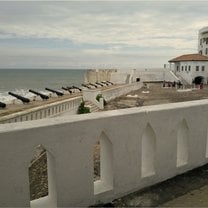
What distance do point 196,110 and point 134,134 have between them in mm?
1185

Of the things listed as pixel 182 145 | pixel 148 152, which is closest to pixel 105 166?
pixel 148 152

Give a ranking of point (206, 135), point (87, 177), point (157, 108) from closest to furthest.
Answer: point (87, 177) → point (157, 108) → point (206, 135)

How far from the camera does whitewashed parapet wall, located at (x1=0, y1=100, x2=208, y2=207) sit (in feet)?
7.95

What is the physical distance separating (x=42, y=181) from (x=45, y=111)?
10.5 meters

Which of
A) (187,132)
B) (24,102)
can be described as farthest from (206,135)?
(24,102)

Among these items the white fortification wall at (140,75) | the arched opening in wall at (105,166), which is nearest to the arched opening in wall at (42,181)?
the arched opening in wall at (105,166)

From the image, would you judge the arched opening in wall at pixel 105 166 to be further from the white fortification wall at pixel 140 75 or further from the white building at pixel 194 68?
the white building at pixel 194 68

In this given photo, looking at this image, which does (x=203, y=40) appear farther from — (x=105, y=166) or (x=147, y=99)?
(x=105, y=166)

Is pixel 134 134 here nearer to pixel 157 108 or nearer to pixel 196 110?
pixel 157 108

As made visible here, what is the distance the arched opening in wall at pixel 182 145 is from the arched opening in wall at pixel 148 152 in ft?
1.81

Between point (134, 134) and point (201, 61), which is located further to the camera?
point (201, 61)

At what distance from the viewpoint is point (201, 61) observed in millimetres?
61906

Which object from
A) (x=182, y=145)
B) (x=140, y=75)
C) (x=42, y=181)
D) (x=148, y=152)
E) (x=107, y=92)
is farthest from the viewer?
(x=140, y=75)

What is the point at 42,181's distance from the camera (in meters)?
7.15
